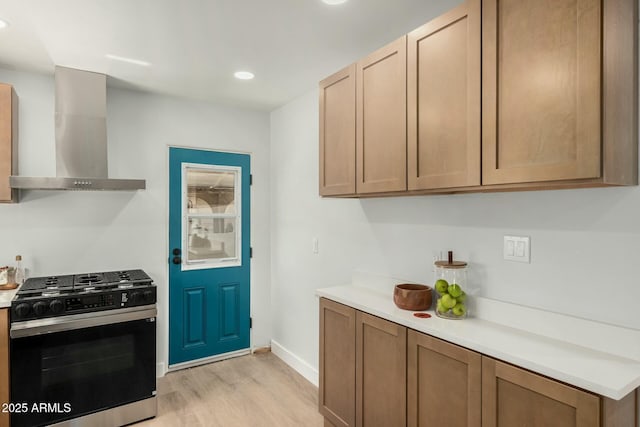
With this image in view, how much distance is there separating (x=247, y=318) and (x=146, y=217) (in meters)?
1.41

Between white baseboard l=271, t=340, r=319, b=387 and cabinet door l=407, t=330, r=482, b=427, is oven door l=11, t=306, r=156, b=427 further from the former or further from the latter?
cabinet door l=407, t=330, r=482, b=427

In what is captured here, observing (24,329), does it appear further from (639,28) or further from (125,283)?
(639,28)

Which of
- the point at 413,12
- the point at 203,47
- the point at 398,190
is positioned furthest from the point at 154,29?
the point at 398,190

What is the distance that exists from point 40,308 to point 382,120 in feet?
7.69

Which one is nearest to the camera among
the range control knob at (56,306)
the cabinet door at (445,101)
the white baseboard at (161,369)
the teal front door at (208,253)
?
the cabinet door at (445,101)

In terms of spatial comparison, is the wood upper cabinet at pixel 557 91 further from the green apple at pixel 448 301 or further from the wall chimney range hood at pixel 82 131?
the wall chimney range hood at pixel 82 131

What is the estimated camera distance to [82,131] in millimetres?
2723

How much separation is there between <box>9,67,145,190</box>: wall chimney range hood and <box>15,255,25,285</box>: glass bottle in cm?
68

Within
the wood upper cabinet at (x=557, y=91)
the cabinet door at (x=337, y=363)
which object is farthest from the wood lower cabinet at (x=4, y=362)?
the wood upper cabinet at (x=557, y=91)

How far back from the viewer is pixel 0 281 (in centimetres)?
254

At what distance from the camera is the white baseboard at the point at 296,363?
3.12 m

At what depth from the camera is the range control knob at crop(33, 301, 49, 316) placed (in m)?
2.22

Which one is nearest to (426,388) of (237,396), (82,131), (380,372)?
(380,372)

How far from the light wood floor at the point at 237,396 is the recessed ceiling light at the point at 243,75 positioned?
2.53 meters
